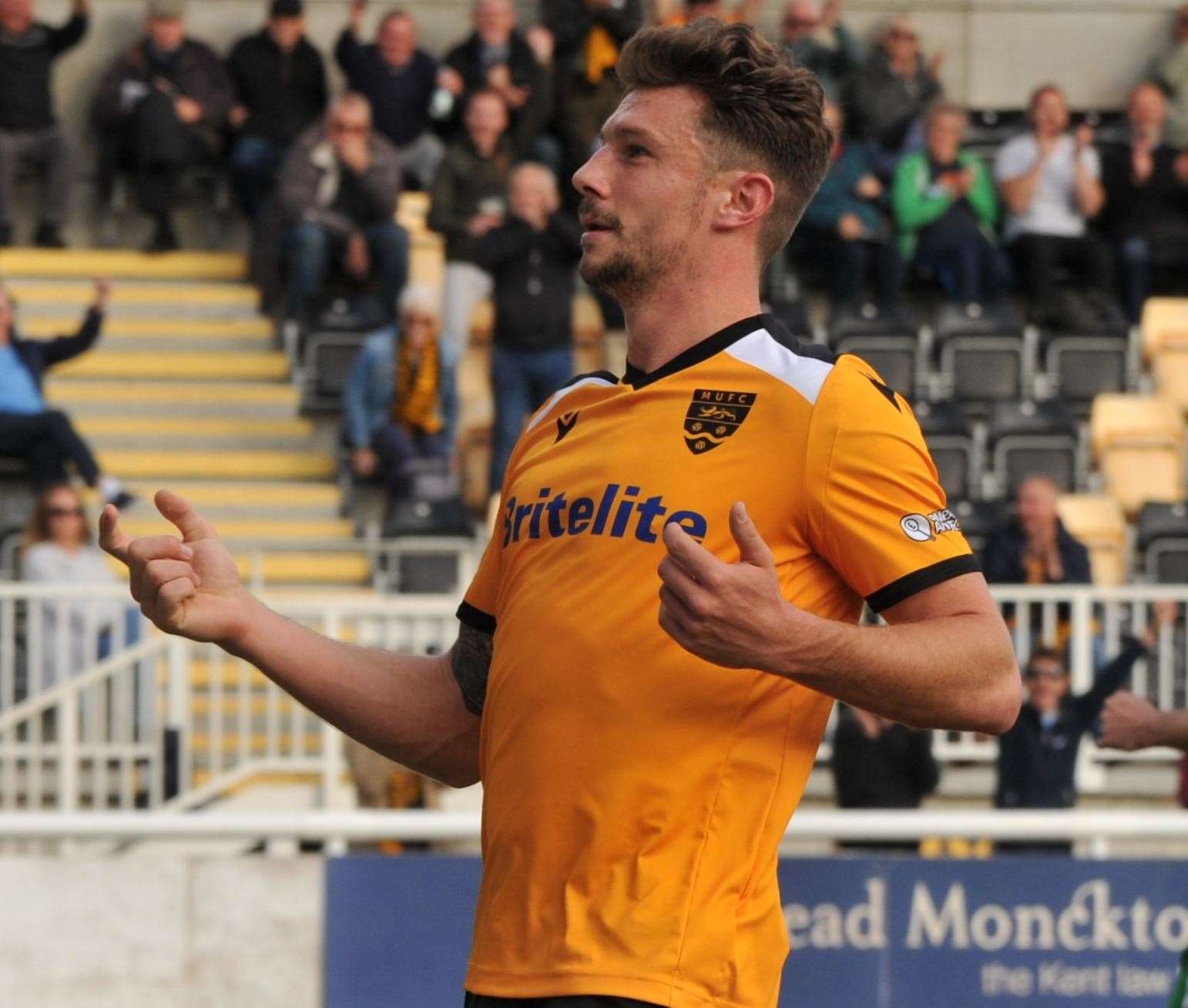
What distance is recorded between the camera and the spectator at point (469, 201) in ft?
41.0

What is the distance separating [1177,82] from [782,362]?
38.6 feet

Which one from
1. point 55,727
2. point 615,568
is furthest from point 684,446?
point 55,727

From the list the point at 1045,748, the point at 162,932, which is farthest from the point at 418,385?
the point at 162,932

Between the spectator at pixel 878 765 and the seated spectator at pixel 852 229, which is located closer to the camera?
the spectator at pixel 878 765

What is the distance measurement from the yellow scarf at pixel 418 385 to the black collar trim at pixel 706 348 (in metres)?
8.44

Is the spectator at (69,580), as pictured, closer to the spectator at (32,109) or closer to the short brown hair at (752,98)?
the spectator at (32,109)

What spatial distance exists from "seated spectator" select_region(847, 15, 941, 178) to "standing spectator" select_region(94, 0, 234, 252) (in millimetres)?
3705

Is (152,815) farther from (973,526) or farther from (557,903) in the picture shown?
(973,526)

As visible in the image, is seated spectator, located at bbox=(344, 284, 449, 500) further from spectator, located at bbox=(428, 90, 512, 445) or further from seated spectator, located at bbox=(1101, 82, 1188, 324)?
seated spectator, located at bbox=(1101, 82, 1188, 324)

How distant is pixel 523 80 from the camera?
13367 millimetres

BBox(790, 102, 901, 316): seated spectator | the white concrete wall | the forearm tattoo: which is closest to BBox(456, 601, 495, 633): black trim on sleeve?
the forearm tattoo

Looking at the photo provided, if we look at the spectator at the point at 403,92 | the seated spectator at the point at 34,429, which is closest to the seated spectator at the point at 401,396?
the seated spectator at the point at 34,429

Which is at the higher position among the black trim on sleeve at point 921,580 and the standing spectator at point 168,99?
the standing spectator at point 168,99

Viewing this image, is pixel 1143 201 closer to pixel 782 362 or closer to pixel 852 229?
pixel 852 229
